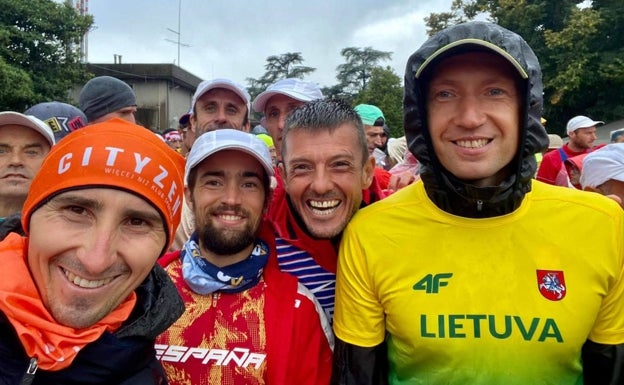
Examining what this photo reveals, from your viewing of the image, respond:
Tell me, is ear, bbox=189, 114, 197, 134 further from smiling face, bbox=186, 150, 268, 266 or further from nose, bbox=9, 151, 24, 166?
smiling face, bbox=186, 150, 268, 266

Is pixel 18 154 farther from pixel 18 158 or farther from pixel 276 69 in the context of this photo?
pixel 276 69

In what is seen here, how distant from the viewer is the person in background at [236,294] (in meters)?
2.18

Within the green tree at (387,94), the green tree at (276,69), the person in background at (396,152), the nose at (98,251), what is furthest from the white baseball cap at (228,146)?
the green tree at (276,69)

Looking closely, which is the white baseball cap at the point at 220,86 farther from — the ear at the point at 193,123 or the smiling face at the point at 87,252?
the smiling face at the point at 87,252

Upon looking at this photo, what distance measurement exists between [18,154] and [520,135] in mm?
2761

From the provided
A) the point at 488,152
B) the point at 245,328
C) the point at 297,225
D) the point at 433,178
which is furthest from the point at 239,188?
the point at 488,152

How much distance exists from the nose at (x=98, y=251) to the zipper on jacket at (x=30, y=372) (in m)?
0.31

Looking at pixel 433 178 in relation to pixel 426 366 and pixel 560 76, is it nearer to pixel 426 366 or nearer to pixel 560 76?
pixel 426 366

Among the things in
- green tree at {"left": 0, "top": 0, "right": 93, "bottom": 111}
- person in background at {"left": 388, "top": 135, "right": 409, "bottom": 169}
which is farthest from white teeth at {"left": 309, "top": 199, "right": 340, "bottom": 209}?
green tree at {"left": 0, "top": 0, "right": 93, "bottom": 111}

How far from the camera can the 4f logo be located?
6.53 feet

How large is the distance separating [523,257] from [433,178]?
1.52 feet

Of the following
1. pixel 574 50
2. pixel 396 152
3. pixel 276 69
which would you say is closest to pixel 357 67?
pixel 276 69

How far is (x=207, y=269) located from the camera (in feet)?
7.72

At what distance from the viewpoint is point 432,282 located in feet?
6.56
